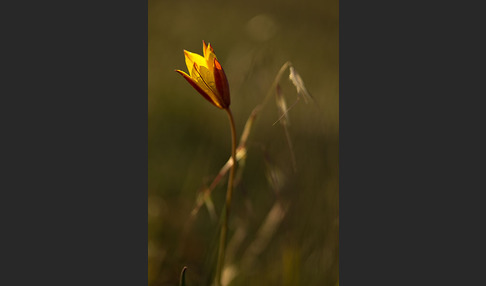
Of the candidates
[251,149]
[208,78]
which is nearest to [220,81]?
[208,78]

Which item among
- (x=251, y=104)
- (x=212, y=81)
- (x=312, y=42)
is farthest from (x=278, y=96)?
(x=312, y=42)

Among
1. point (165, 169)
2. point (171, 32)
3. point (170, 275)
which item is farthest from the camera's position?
point (171, 32)

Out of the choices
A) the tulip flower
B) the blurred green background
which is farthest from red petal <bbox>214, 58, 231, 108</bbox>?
the blurred green background

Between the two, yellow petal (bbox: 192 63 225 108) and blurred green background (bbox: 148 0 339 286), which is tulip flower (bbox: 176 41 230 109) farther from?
blurred green background (bbox: 148 0 339 286)

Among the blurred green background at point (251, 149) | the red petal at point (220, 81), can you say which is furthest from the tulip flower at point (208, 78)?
the blurred green background at point (251, 149)

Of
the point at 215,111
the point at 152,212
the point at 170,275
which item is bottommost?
the point at 170,275

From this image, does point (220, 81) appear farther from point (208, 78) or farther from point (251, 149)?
point (251, 149)

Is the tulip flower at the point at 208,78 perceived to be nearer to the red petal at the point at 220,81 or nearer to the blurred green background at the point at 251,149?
the red petal at the point at 220,81

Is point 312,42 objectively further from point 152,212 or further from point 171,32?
point 152,212

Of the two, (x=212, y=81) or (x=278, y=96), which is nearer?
(x=212, y=81)
